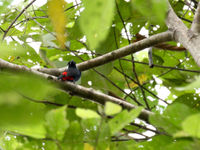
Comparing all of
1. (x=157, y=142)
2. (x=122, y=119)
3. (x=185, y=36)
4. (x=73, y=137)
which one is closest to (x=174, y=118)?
(x=122, y=119)

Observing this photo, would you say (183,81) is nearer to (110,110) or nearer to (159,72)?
(159,72)

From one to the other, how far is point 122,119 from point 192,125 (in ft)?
0.81

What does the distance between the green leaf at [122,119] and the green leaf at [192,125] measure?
20 centimetres

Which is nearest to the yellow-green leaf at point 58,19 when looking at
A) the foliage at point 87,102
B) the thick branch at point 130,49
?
the foliage at point 87,102

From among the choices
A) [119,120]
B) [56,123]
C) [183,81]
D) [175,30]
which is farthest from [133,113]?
[183,81]

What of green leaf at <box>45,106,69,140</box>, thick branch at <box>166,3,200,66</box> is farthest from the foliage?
thick branch at <box>166,3,200,66</box>

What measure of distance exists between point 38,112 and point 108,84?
2.20 meters

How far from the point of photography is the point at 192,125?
63 centimetres

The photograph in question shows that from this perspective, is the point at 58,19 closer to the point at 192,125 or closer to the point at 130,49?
the point at 192,125

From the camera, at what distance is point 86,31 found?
1.17 ft

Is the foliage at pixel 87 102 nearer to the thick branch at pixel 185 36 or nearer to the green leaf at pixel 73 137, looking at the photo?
the green leaf at pixel 73 137

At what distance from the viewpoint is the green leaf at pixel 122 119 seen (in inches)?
32.0

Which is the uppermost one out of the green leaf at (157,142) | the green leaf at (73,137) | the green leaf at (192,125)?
the green leaf at (157,142)

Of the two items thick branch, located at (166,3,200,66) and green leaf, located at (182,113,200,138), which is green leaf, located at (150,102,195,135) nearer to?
green leaf, located at (182,113,200,138)
